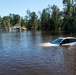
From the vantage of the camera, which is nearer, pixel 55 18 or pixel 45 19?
pixel 55 18

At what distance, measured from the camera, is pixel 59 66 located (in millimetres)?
18859

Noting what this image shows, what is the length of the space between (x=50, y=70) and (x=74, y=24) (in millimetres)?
82501

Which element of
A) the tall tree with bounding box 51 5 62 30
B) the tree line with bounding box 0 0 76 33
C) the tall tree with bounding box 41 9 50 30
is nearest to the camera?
the tree line with bounding box 0 0 76 33

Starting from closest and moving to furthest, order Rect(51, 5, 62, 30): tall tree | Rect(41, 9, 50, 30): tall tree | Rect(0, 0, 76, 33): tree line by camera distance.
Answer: Rect(0, 0, 76, 33): tree line
Rect(51, 5, 62, 30): tall tree
Rect(41, 9, 50, 30): tall tree

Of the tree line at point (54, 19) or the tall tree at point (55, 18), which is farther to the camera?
the tall tree at point (55, 18)

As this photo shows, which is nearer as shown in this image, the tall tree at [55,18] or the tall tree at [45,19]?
the tall tree at [55,18]

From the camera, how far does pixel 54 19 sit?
472 feet

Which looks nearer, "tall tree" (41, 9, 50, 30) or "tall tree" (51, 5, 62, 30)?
"tall tree" (51, 5, 62, 30)

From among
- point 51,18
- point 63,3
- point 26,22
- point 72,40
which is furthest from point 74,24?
point 26,22

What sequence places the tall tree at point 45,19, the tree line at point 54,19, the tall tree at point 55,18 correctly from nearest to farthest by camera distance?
the tree line at point 54,19, the tall tree at point 55,18, the tall tree at point 45,19

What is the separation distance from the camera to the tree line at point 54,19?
106938 mm

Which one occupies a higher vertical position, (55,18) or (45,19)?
(55,18)

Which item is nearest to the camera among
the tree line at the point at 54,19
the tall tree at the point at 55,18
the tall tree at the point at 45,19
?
the tree line at the point at 54,19

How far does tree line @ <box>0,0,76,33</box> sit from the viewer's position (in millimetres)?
106938
